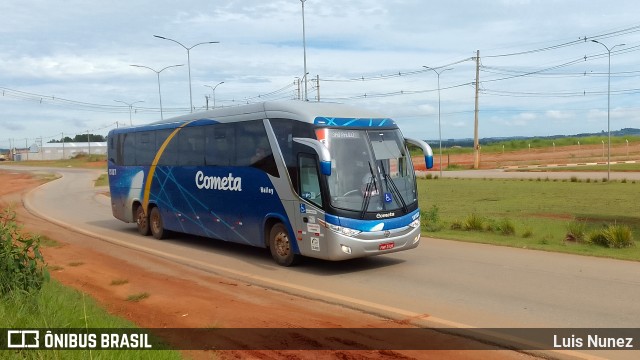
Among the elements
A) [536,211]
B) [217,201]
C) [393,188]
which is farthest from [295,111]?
[536,211]

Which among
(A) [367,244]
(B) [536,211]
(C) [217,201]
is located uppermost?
(C) [217,201]

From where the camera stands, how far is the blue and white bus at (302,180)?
11820 mm

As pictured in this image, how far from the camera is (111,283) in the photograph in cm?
1114

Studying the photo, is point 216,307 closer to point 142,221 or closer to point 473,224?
point 473,224

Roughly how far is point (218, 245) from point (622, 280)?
385 inches

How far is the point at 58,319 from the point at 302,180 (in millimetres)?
6020

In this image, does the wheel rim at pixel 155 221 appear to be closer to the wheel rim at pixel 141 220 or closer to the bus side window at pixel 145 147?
the wheel rim at pixel 141 220

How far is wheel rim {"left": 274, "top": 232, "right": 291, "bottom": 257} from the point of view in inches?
510

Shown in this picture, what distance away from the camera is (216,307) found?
9266 millimetres

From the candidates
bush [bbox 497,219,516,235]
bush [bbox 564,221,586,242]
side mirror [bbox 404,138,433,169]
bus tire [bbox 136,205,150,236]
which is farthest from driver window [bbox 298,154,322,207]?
bus tire [bbox 136,205,150,236]

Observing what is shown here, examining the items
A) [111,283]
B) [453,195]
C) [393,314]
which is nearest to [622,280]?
[393,314]

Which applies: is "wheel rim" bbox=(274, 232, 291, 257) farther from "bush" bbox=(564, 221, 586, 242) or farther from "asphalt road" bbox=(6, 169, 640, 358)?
"bush" bbox=(564, 221, 586, 242)

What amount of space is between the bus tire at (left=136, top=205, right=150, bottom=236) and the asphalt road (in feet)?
6.80

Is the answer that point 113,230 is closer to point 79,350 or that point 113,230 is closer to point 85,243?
point 85,243
